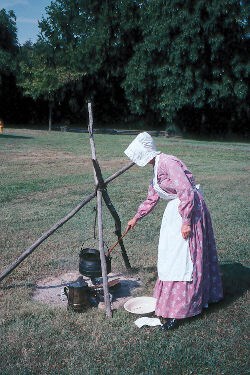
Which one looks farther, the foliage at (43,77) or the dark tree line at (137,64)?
the foliage at (43,77)

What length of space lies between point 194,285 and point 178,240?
50 cm

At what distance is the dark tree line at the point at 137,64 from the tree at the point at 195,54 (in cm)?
7

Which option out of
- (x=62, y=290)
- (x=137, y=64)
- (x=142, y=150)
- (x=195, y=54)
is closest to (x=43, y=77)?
(x=137, y=64)

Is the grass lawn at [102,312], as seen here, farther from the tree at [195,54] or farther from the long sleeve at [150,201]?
the tree at [195,54]

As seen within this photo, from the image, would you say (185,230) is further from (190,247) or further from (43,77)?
(43,77)

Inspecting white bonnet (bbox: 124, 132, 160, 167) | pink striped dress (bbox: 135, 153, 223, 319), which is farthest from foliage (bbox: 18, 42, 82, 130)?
pink striped dress (bbox: 135, 153, 223, 319)

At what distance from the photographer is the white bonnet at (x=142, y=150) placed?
15.0 ft

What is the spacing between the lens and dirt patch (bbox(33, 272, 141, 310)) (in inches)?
211

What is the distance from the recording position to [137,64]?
115 feet

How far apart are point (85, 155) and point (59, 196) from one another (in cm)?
887

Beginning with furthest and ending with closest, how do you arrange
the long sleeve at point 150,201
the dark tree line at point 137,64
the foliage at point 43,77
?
the foliage at point 43,77 → the dark tree line at point 137,64 → the long sleeve at point 150,201

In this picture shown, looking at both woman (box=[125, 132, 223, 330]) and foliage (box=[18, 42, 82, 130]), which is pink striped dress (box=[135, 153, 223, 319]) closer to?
woman (box=[125, 132, 223, 330])

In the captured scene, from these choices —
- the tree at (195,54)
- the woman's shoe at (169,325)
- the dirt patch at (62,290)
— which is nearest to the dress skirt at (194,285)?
the woman's shoe at (169,325)

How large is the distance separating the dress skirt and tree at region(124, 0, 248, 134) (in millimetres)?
27477
